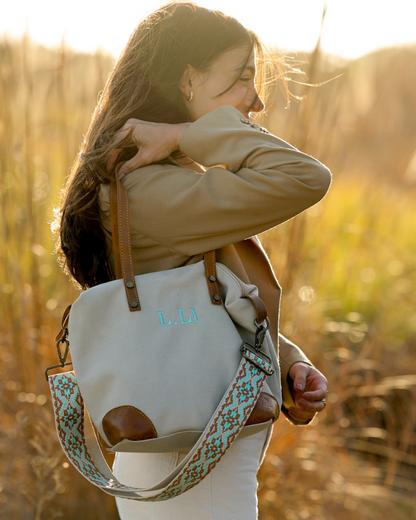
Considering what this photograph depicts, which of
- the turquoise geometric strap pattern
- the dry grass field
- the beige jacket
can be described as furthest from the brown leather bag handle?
the dry grass field

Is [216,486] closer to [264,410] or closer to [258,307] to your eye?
[264,410]

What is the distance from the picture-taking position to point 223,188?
1.09m

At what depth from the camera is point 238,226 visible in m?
1.12

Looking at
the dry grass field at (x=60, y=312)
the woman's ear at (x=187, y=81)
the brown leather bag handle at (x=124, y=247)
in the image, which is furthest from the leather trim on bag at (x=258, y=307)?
the dry grass field at (x=60, y=312)

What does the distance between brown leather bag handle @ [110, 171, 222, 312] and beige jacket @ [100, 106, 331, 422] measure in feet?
0.08

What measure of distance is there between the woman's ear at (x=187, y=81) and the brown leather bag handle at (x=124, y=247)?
303 millimetres

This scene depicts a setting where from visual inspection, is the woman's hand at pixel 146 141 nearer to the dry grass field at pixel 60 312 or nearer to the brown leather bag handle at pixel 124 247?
the brown leather bag handle at pixel 124 247

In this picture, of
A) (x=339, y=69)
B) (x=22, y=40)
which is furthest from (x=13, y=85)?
(x=339, y=69)

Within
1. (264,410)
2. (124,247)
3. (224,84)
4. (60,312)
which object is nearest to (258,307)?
(264,410)

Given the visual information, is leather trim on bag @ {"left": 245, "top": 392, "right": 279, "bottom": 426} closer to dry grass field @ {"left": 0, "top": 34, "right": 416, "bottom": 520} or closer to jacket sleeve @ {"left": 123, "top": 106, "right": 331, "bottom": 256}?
jacket sleeve @ {"left": 123, "top": 106, "right": 331, "bottom": 256}

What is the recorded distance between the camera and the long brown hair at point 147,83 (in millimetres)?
→ 1206

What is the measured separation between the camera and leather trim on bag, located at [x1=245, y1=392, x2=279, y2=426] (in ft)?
3.40

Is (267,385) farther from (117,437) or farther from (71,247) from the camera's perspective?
(71,247)

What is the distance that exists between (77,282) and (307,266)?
75.5 inches
